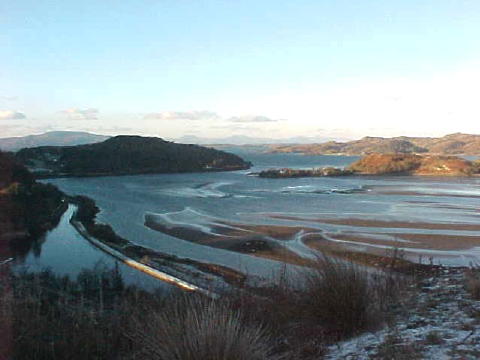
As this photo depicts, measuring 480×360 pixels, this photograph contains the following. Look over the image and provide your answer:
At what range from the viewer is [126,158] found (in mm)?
85062

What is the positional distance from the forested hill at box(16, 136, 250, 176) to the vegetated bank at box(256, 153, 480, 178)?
757 inches

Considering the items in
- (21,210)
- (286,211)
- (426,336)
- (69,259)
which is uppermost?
(426,336)

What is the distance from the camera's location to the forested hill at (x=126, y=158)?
250ft

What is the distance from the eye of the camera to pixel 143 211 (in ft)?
121

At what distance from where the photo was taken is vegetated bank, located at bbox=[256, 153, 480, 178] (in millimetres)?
72375

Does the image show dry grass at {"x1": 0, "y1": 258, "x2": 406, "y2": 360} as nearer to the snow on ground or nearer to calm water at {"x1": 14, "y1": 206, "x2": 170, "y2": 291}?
the snow on ground

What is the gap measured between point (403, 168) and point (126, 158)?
150 feet

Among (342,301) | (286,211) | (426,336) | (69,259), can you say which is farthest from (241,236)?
(426,336)

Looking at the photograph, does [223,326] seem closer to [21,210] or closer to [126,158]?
[21,210]

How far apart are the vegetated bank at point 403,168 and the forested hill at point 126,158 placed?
757 inches

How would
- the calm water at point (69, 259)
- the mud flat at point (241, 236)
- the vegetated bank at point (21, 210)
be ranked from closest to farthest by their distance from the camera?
the calm water at point (69, 259) < the mud flat at point (241, 236) < the vegetated bank at point (21, 210)

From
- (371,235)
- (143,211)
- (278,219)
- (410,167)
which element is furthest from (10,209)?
(410,167)

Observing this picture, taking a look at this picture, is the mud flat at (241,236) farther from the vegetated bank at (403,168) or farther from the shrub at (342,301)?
the vegetated bank at (403,168)

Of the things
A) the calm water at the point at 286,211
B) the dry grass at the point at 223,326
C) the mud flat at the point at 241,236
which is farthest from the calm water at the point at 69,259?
the dry grass at the point at 223,326
